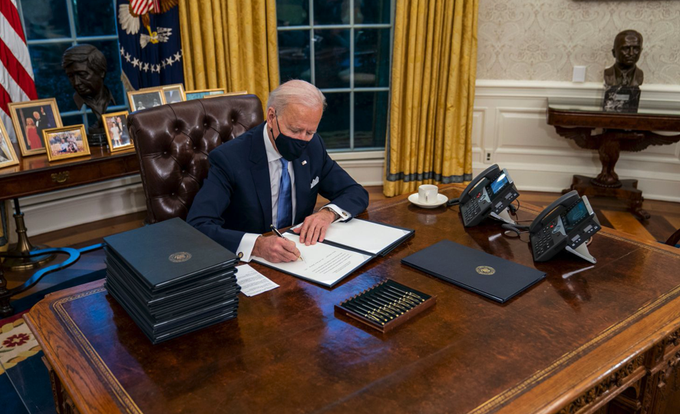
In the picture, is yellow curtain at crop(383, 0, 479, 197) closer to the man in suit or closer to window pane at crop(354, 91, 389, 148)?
window pane at crop(354, 91, 389, 148)

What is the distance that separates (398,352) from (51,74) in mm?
3448

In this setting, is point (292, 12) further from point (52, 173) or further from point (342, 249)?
point (342, 249)

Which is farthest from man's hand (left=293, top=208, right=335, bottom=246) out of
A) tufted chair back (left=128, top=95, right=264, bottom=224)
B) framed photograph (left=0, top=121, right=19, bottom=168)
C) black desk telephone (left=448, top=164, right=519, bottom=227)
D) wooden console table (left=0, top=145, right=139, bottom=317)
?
framed photograph (left=0, top=121, right=19, bottom=168)

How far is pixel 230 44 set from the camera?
3.87 meters

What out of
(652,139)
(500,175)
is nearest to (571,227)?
(500,175)

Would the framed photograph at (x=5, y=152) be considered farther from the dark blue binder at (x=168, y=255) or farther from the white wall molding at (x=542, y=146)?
the white wall molding at (x=542, y=146)

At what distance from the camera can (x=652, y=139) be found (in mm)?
4031

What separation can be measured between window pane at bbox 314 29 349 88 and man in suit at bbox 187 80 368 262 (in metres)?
Result: 2.33

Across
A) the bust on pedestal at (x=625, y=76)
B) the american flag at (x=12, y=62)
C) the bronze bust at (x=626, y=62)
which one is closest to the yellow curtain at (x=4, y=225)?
the american flag at (x=12, y=62)

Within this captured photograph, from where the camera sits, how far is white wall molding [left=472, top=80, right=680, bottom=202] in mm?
4281

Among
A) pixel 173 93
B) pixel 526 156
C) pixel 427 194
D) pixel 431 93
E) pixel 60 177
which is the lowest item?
pixel 526 156

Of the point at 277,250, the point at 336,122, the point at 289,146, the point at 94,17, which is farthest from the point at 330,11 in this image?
the point at 277,250

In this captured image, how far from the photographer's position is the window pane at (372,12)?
4.37m

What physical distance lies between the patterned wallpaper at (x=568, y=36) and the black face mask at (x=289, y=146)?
2879 mm
